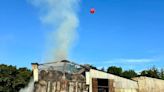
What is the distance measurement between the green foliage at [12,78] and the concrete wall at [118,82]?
25.8 m

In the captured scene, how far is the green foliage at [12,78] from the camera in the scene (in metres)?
56.7

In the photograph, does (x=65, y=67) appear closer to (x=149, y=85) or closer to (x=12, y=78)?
(x=149, y=85)

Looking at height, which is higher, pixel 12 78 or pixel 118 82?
pixel 12 78

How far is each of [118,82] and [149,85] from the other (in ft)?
16.3

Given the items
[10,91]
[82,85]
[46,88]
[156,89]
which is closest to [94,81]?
[82,85]

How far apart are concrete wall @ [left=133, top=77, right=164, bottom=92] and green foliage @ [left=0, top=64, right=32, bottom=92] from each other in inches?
1044

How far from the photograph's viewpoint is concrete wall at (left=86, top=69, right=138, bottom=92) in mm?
33903

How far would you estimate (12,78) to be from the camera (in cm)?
5844

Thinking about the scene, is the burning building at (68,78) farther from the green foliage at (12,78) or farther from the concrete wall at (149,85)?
the green foliage at (12,78)

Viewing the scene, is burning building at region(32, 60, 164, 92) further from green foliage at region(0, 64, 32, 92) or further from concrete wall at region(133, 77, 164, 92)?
green foliage at region(0, 64, 32, 92)

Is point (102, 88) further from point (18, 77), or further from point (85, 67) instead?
point (18, 77)

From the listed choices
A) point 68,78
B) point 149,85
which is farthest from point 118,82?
point 68,78

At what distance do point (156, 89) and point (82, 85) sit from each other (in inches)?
443

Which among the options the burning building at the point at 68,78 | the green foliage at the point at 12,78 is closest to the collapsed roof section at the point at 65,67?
the burning building at the point at 68,78
